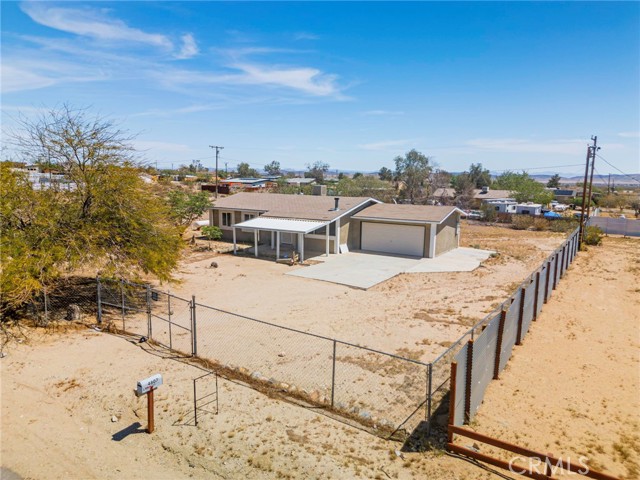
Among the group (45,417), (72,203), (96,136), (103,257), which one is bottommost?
(45,417)

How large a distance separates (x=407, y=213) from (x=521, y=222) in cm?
2277

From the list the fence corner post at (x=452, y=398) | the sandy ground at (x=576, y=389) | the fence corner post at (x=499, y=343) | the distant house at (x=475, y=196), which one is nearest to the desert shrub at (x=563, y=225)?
the distant house at (x=475, y=196)

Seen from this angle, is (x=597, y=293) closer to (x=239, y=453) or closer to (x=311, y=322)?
(x=311, y=322)

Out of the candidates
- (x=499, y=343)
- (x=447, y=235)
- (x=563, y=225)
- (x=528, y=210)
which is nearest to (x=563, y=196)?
(x=528, y=210)

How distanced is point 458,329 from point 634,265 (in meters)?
17.6

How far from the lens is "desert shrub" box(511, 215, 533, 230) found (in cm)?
4297

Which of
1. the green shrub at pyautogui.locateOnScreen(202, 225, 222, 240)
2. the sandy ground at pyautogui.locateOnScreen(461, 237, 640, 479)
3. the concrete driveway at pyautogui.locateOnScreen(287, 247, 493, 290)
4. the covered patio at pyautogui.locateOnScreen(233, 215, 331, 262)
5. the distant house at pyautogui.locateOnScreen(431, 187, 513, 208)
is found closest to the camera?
the sandy ground at pyautogui.locateOnScreen(461, 237, 640, 479)

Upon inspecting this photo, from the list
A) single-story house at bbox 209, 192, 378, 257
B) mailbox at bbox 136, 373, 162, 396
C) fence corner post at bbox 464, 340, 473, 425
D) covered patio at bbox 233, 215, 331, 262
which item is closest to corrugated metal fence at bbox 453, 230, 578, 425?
fence corner post at bbox 464, 340, 473, 425

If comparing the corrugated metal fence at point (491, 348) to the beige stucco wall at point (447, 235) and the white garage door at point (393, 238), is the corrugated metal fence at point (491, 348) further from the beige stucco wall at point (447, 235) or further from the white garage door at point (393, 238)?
the beige stucco wall at point (447, 235)

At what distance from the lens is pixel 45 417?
27.3 feet

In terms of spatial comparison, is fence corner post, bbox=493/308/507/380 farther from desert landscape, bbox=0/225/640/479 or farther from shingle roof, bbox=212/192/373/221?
shingle roof, bbox=212/192/373/221

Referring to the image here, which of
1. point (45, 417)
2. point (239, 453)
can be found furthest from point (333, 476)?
point (45, 417)

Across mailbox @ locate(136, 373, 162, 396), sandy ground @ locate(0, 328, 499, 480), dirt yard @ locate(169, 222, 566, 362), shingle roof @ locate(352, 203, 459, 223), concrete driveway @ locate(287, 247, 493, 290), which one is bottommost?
sandy ground @ locate(0, 328, 499, 480)

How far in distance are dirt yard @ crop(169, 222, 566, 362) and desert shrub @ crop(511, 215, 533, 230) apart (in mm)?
19628
